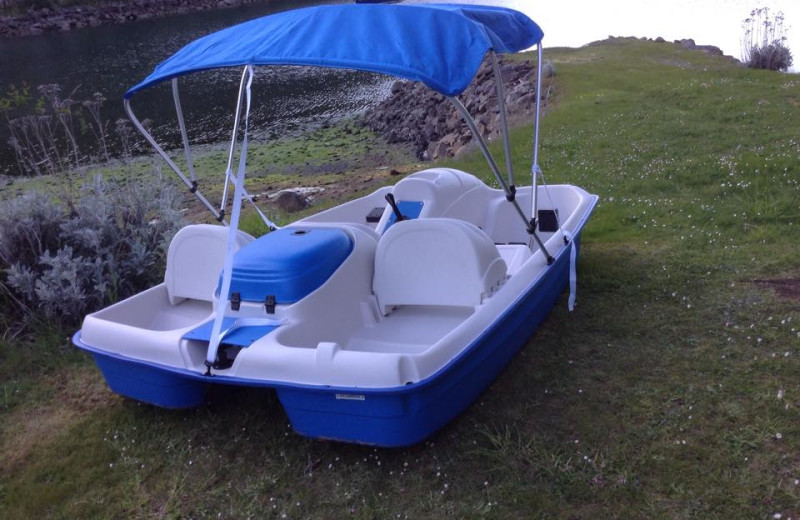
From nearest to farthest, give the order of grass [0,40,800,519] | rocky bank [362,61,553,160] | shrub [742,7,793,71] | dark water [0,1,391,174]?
grass [0,40,800,519] → rocky bank [362,61,553,160] → shrub [742,7,793,71] → dark water [0,1,391,174]

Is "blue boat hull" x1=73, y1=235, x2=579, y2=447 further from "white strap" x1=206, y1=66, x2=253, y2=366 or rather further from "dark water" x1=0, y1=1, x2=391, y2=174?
"dark water" x1=0, y1=1, x2=391, y2=174

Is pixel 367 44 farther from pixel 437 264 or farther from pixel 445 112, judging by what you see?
pixel 445 112

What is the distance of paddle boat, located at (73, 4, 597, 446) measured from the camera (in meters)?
3.76

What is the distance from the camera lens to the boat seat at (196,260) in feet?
16.9

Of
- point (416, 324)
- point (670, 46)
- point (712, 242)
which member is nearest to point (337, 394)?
point (416, 324)

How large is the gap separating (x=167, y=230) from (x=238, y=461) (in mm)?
3258

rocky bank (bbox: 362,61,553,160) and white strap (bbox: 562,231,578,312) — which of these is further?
rocky bank (bbox: 362,61,553,160)

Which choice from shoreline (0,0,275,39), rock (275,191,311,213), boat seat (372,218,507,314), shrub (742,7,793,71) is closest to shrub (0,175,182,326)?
boat seat (372,218,507,314)

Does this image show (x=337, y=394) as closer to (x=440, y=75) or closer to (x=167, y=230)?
(x=440, y=75)

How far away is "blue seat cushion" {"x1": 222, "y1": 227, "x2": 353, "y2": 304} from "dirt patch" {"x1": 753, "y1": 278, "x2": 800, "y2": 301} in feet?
10.8

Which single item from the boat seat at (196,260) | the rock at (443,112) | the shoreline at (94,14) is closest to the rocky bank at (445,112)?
the rock at (443,112)

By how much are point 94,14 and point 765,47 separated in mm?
46739

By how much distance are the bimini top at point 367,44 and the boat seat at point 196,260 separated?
1133mm

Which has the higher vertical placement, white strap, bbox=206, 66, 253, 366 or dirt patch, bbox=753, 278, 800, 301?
white strap, bbox=206, 66, 253, 366
